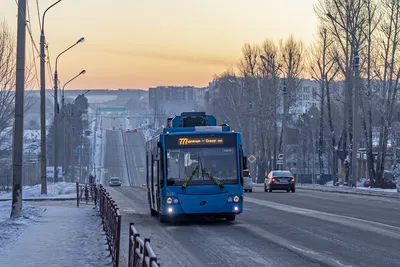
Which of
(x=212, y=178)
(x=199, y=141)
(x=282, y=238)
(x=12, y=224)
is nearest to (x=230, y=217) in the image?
(x=212, y=178)

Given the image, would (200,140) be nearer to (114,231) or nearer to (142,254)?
(114,231)

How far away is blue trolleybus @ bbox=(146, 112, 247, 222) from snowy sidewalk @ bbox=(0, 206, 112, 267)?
2344 millimetres

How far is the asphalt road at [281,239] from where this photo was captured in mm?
15461

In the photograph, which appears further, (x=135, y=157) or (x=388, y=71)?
(x=135, y=157)

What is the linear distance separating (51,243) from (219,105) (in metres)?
102

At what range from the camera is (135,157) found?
155 metres

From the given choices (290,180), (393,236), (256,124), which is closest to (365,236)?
(393,236)

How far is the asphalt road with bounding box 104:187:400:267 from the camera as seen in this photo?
Answer: 1546 centimetres

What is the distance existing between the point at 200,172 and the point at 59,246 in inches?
293

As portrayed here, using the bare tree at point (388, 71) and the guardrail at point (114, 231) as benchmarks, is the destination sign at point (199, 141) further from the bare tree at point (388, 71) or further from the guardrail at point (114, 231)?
the bare tree at point (388, 71)

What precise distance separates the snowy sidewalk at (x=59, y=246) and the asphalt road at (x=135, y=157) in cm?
9585

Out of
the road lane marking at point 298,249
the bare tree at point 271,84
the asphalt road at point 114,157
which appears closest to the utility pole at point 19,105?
the road lane marking at point 298,249

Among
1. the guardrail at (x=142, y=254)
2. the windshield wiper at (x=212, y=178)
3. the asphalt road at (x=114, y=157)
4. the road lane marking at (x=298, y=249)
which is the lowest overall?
the road lane marking at (x=298, y=249)

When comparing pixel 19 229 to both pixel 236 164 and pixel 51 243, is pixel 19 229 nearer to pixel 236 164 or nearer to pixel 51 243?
pixel 51 243
